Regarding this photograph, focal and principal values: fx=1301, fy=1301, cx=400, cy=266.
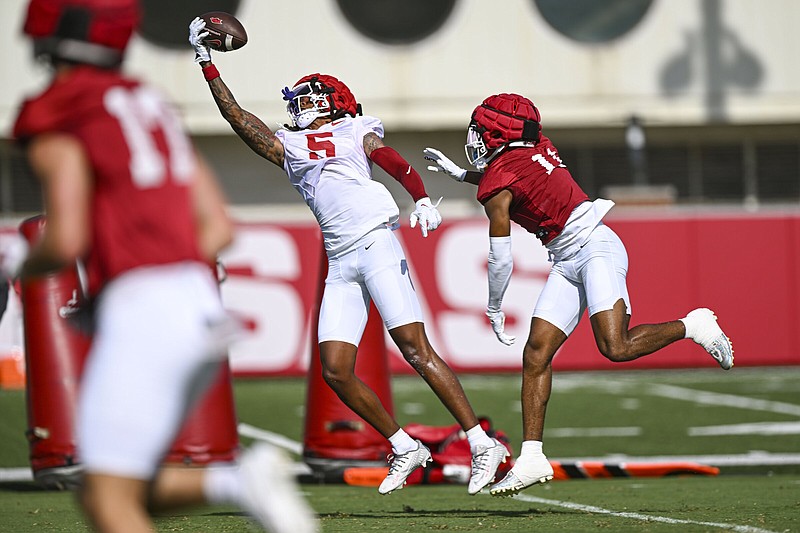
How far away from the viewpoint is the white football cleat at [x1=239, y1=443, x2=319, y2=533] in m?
3.11

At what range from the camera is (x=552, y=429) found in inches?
400

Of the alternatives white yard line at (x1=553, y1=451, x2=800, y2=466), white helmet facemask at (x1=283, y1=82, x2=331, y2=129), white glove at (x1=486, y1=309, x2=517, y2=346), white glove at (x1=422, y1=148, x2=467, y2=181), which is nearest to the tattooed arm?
white helmet facemask at (x1=283, y1=82, x2=331, y2=129)

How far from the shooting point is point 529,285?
13992mm

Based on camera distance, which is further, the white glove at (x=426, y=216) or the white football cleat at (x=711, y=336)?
the white football cleat at (x=711, y=336)

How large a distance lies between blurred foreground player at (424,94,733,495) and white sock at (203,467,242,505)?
2950 mm

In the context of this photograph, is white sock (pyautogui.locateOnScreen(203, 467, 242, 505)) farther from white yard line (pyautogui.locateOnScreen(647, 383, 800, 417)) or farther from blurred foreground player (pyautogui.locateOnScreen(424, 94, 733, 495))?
white yard line (pyautogui.locateOnScreen(647, 383, 800, 417))

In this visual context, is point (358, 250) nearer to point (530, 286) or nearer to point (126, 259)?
point (126, 259)

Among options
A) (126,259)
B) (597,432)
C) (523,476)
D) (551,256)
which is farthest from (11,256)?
A: (597,432)

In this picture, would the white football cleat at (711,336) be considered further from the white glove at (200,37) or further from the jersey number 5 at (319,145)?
the white glove at (200,37)

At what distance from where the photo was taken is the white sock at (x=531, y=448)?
20.0 feet

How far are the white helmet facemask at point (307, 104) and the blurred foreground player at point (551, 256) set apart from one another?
75cm

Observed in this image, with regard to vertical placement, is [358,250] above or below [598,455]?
above

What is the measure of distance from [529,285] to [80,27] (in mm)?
11045

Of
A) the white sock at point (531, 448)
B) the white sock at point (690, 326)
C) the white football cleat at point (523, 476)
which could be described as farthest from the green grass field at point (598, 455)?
the white sock at point (690, 326)
